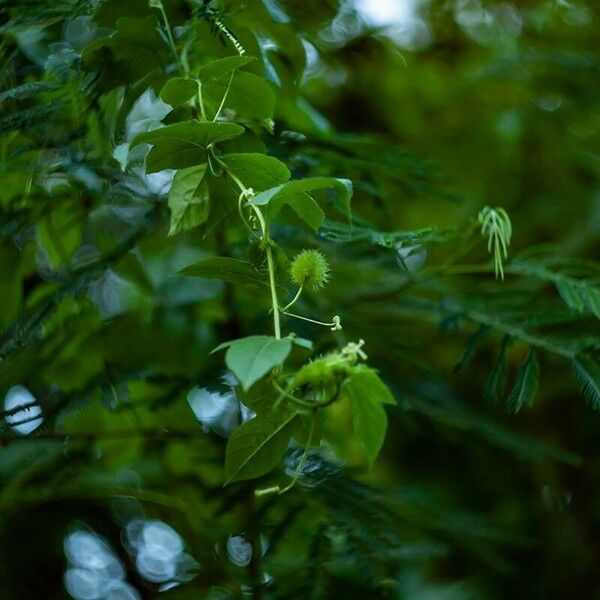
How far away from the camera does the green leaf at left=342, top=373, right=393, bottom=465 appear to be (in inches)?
18.4

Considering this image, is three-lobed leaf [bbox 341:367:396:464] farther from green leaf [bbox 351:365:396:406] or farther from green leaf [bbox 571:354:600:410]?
green leaf [bbox 571:354:600:410]

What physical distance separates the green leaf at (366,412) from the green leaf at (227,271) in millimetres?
104

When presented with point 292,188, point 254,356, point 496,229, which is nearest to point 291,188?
point 292,188

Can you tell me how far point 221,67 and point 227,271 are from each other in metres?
0.13

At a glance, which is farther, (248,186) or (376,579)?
(376,579)

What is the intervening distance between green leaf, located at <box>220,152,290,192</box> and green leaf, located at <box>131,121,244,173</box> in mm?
15

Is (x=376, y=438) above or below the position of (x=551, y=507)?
above

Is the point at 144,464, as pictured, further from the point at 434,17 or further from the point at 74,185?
the point at 434,17

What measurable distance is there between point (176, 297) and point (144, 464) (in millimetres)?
187

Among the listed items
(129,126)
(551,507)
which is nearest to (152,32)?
(129,126)

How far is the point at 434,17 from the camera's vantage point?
158 centimetres

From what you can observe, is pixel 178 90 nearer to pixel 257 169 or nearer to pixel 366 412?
pixel 257 169

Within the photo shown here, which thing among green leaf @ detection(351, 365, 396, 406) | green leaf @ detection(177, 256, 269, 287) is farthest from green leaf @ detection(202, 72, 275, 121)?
green leaf @ detection(351, 365, 396, 406)

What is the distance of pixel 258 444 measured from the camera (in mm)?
519
